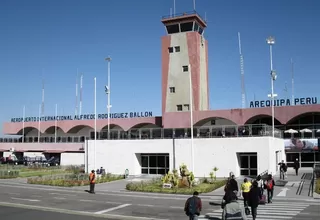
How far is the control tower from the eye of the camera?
51281mm

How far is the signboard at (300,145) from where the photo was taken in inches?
1742

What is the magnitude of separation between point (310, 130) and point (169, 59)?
20579 mm

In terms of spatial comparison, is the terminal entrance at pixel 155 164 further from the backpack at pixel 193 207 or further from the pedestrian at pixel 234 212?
the pedestrian at pixel 234 212

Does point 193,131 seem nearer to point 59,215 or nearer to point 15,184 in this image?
point 15,184

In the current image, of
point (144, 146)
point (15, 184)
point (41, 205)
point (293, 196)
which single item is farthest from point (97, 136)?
point (293, 196)

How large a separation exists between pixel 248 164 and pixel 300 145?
403 inches

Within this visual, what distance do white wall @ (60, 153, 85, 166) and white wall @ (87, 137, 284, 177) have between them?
15.9m

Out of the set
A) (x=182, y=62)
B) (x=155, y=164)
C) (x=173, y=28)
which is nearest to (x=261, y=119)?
(x=182, y=62)

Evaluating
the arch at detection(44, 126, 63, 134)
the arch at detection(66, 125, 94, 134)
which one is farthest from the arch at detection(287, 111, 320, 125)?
the arch at detection(44, 126, 63, 134)

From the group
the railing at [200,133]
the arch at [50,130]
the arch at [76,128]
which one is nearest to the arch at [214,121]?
the railing at [200,133]

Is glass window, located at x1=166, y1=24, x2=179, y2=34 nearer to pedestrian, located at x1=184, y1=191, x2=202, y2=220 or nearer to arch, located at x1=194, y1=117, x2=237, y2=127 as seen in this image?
arch, located at x1=194, y1=117, x2=237, y2=127

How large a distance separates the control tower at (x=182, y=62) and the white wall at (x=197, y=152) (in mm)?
11353

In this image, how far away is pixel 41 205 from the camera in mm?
22188

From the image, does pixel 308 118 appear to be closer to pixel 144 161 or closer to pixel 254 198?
pixel 144 161
